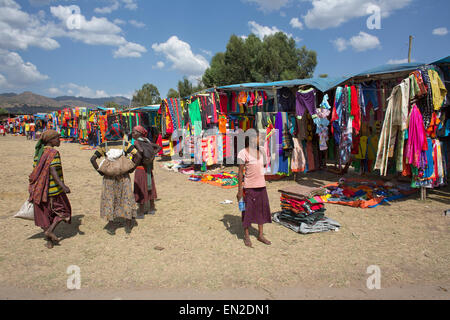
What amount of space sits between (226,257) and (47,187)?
8.60 ft

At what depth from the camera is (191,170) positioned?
10.1 m

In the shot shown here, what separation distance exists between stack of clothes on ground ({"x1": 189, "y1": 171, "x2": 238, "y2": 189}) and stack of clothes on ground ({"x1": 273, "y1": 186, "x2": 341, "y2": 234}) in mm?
3105

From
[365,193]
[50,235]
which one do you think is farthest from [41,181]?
[365,193]

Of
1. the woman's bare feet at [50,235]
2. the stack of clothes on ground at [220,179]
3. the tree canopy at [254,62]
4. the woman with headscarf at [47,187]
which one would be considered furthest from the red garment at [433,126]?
the tree canopy at [254,62]

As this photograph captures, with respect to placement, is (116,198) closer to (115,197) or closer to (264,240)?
(115,197)

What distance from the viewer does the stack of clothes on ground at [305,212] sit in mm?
4613

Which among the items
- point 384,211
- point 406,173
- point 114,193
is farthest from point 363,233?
point 114,193

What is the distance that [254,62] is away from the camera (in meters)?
27.7

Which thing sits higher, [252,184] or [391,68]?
[391,68]

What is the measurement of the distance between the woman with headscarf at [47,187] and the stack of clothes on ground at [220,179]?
442cm

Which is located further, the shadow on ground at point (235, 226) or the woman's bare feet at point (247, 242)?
the shadow on ground at point (235, 226)

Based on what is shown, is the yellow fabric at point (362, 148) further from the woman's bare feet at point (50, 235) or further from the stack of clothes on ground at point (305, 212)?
the woman's bare feet at point (50, 235)
